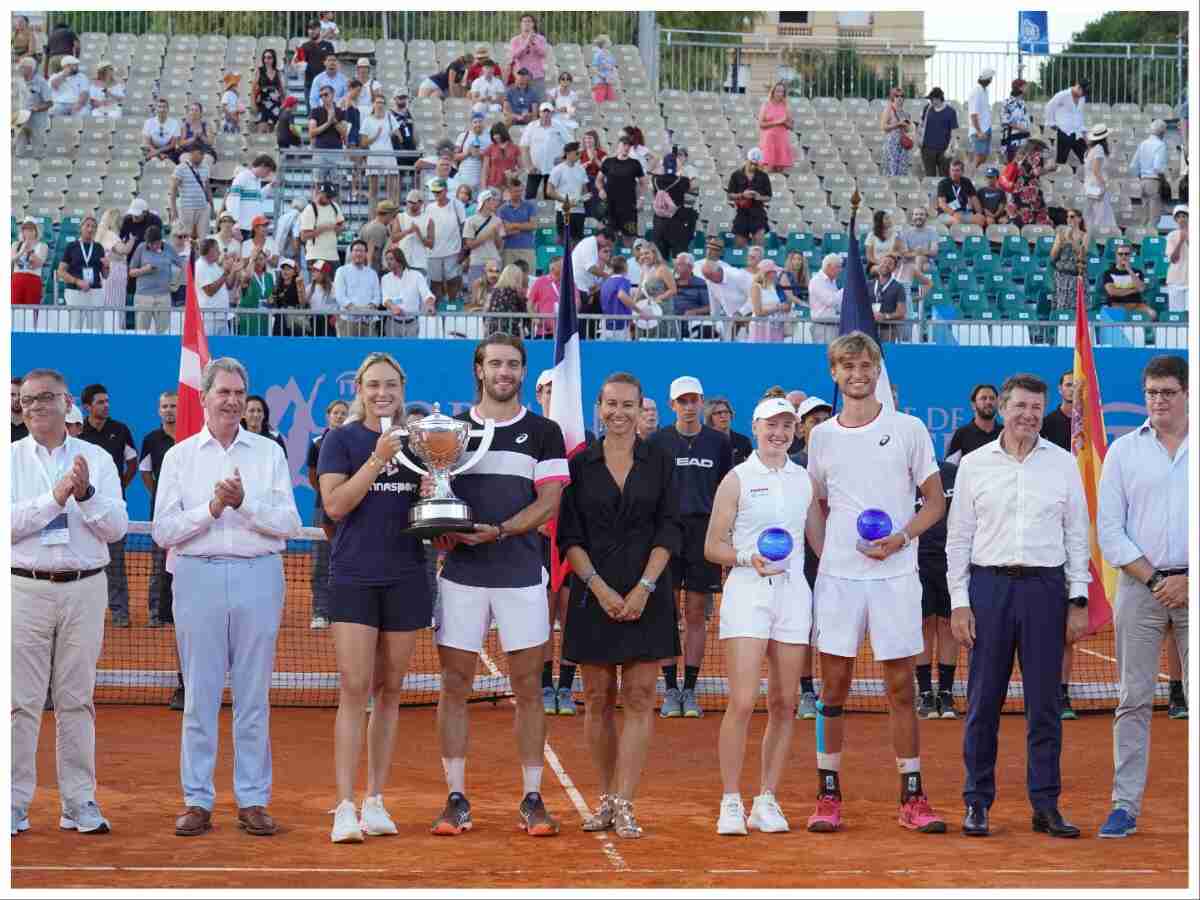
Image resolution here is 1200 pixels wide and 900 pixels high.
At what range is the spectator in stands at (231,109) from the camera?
2661 centimetres

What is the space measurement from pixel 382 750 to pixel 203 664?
0.93 metres

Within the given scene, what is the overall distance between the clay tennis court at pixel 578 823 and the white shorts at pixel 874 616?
2.97 ft

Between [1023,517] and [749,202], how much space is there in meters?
16.6

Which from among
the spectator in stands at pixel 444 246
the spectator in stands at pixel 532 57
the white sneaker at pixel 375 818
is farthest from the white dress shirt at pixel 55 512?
the spectator in stands at pixel 532 57

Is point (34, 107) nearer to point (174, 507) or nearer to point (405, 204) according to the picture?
point (405, 204)

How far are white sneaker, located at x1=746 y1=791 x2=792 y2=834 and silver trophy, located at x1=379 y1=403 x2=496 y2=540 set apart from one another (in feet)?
6.48

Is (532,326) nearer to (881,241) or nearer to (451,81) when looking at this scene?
(881,241)

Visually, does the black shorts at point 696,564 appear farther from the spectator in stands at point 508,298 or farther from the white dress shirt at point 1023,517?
the spectator in stands at point 508,298

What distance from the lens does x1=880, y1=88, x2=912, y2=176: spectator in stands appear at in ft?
92.0

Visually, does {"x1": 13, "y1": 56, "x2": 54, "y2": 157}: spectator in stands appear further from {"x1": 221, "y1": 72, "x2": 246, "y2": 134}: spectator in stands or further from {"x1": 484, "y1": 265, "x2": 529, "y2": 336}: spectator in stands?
{"x1": 484, "y1": 265, "x2": 529, "y2": 336}: spectator in stands

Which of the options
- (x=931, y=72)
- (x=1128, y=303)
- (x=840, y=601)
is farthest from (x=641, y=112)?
(x=840, y=601)

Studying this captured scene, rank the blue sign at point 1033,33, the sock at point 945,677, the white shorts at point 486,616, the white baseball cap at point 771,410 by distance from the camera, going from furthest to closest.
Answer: the blue sign at point 1033,33, the sock at point 945,677, the white baseball cap at point 771,410, the white shorts at point 486,616

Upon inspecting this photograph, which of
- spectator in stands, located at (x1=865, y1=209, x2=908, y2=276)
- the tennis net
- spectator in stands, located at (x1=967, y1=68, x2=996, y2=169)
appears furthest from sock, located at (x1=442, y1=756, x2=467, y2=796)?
spectator in stands, located at (x1=967, y1=68, x2=996, y2=169)

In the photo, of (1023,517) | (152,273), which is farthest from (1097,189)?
(1023,517)
